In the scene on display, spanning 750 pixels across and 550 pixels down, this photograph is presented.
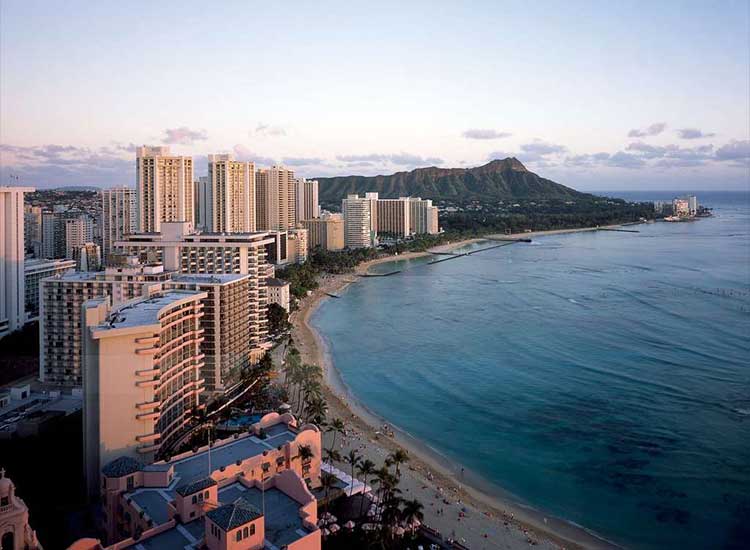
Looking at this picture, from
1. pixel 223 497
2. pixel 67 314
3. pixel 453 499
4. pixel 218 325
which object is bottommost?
pixel 453 499

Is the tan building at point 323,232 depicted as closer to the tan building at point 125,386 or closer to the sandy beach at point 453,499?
the sandy beach at point 453,499

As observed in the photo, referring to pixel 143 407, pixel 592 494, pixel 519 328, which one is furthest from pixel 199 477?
pixel 519 328

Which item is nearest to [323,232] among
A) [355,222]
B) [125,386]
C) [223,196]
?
[355,222]

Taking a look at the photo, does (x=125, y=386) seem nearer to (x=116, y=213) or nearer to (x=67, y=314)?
(x=67, y=314)

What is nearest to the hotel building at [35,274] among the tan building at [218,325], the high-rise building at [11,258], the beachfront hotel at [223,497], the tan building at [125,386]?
the high-rise building at [11,258]

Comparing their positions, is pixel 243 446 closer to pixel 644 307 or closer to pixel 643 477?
pixel 643 477

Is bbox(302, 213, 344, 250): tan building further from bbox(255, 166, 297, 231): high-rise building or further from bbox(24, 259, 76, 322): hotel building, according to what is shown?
bbox(24, 259, 76, 322): hotel building

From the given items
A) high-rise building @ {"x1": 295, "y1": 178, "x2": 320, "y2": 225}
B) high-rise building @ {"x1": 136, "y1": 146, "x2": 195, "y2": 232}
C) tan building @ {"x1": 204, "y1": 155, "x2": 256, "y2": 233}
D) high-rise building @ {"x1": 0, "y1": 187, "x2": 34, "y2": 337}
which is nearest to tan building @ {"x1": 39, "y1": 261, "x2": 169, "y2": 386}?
high-rise building @ {"x1": 0, "y1": 187, "x2": 34, "y2": 337}
